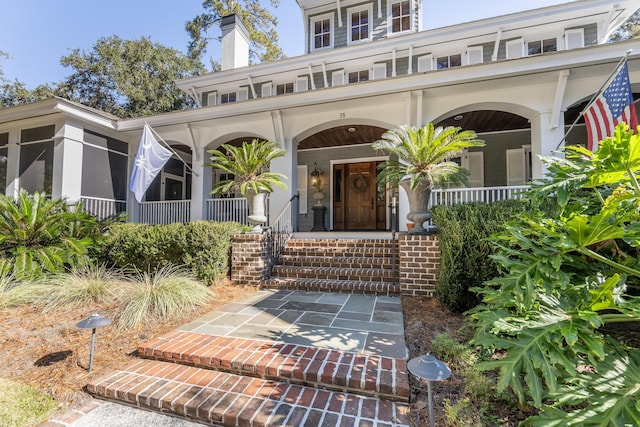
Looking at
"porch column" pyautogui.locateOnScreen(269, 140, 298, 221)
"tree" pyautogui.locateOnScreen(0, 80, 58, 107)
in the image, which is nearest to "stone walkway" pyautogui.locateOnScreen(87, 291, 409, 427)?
"porch column" pyautogui.locateOnScreen(269, 140, 298, 221)

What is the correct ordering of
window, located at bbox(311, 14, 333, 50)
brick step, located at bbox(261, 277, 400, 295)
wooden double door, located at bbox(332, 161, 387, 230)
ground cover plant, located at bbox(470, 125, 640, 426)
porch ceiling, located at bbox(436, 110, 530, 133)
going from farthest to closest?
window, located at bbox(311, 14, 333, 50)
wooden double door, located at bbox(332, 161, 387, 230)
porch ceiling, located at bbox(436, 110, 530, 133)
brick step, located at bbox(261, 277, 400, 295)
ground cover plant, located at bbox(470, 125, 640, 426)

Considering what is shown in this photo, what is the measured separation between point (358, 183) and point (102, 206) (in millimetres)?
7502

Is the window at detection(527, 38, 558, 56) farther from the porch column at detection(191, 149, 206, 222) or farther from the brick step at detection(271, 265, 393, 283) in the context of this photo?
the porch column at detection(191, 149, 206, 222)

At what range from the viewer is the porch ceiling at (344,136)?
7735 millimetres

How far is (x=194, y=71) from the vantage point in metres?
18.5

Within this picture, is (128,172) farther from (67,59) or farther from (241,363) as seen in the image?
(67,59)

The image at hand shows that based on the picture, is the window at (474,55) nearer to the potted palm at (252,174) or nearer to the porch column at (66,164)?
the potted palm at (252,174)

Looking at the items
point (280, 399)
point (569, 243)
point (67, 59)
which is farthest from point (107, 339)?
point (67, 59)

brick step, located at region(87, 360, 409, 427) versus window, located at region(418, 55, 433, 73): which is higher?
window, located at region(418, 55, 433, 73)

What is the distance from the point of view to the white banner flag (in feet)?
20.4

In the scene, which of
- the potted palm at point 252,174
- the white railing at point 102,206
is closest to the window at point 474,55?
the potted palm at point 252,174

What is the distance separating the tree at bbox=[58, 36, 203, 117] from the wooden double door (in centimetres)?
1433

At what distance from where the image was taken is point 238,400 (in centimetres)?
201

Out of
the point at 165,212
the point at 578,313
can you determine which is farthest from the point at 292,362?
the point at 165,212
